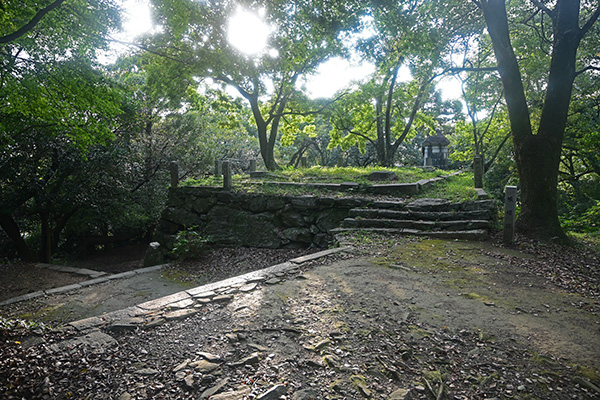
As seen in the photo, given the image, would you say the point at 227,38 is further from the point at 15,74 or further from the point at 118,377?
the point at 118,377

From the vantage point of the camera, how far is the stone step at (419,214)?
7.61 m

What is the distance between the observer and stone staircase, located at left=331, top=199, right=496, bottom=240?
7.27 m

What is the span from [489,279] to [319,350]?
3121 mm

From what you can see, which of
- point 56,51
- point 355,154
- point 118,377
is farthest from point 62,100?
point 355,154

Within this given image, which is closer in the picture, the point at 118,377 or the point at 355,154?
the point at 118,377

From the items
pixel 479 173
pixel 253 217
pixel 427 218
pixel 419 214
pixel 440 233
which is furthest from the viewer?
pixel 253 217

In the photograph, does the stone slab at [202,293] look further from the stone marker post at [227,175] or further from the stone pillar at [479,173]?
the stone pillar at [479,173]

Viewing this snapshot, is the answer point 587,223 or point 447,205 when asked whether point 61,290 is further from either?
point 587,223

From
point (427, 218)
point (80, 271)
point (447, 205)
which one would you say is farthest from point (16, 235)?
point (447, 205)

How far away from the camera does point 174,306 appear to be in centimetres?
390

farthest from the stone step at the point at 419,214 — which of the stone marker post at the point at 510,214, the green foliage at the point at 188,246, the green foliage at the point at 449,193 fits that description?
the green foliage at the point at 188,246

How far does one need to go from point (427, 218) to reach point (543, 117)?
120 inches

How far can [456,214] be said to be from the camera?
25.4 feet

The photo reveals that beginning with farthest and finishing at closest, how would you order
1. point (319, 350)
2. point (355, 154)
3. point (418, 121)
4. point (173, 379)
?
point (355, 154) < point (418, 121) < point (319, 350) < point (173, 379)
